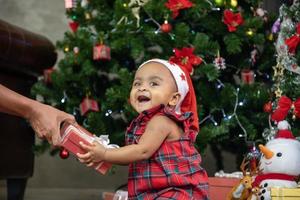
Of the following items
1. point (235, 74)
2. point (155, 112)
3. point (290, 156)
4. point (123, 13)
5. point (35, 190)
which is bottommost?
point (35, 190)

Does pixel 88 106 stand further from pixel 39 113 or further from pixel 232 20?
pixel 39 113

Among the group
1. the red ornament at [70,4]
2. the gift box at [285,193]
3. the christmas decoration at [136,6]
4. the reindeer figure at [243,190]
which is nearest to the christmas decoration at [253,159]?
the reindeer figure at [243,190]

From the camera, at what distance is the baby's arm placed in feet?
4.39

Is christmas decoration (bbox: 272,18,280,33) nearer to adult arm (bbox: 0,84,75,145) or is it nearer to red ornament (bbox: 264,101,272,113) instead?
red ornament (bbox: 264,101,272,113)

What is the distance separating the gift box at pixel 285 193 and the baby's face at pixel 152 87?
18.7 inches

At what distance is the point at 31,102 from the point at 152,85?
13.4 inches

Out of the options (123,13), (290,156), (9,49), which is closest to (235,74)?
(123,13)

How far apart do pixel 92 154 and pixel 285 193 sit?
70 cm

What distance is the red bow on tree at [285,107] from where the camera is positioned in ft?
6.92

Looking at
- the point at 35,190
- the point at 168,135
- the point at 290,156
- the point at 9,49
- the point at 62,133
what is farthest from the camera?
the point at 35,190

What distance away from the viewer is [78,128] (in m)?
1.33

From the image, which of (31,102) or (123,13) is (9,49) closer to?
(123,13)

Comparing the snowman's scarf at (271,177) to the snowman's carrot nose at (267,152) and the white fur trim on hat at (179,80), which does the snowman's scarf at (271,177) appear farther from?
the white fur trim on hat at (179,80)

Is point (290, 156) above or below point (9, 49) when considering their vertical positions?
below
